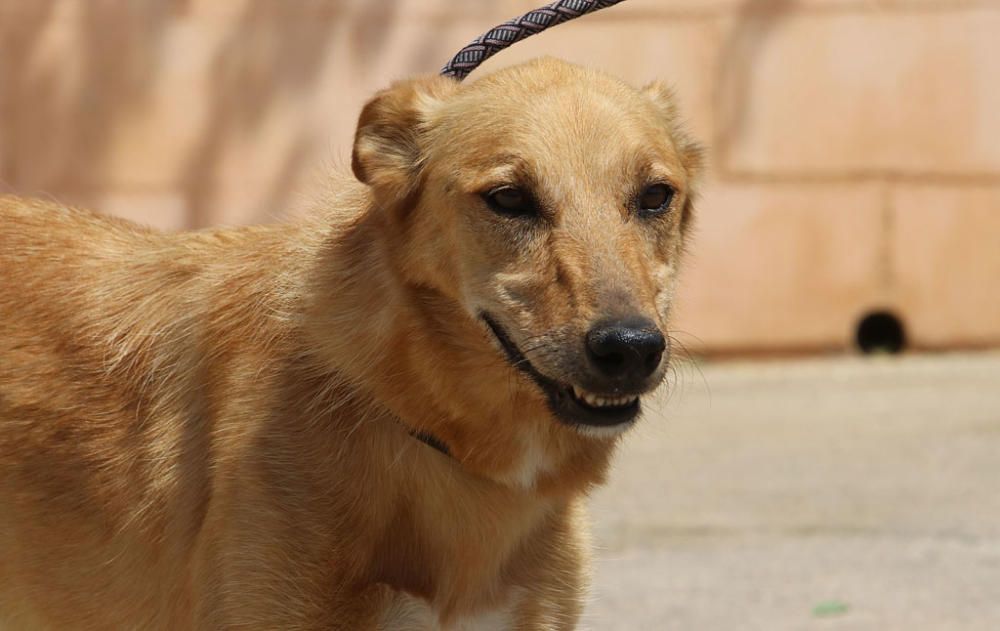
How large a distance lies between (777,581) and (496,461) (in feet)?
8.45

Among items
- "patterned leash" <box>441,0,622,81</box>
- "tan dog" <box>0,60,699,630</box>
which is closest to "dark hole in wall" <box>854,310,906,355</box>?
"tan dog" <box>0,60,699,630</box>

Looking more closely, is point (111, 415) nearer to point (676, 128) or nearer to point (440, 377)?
point (440, 377)

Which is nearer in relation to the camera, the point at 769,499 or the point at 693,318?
the point at 769,499

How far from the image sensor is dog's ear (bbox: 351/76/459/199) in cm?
383

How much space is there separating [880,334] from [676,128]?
6217 mm

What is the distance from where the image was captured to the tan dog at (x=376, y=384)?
358cm

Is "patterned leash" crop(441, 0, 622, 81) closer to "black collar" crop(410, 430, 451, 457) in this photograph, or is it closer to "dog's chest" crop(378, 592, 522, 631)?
"black collar" crop(410, 430, 451, 457)

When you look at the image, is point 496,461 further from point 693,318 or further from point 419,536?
point 693,318

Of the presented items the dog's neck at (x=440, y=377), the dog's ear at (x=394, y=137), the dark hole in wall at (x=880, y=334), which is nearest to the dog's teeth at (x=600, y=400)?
the dog's neck at (x=440, y=377)

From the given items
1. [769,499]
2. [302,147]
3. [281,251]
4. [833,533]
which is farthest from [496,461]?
[302,147]

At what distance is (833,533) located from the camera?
21.8ft

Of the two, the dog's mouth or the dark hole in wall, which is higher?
the dog's mouth

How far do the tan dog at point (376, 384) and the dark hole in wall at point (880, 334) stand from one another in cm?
612

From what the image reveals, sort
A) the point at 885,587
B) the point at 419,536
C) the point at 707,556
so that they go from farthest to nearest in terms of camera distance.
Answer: the point at 707,556 → the point at 885,587 → the point at 419,536
